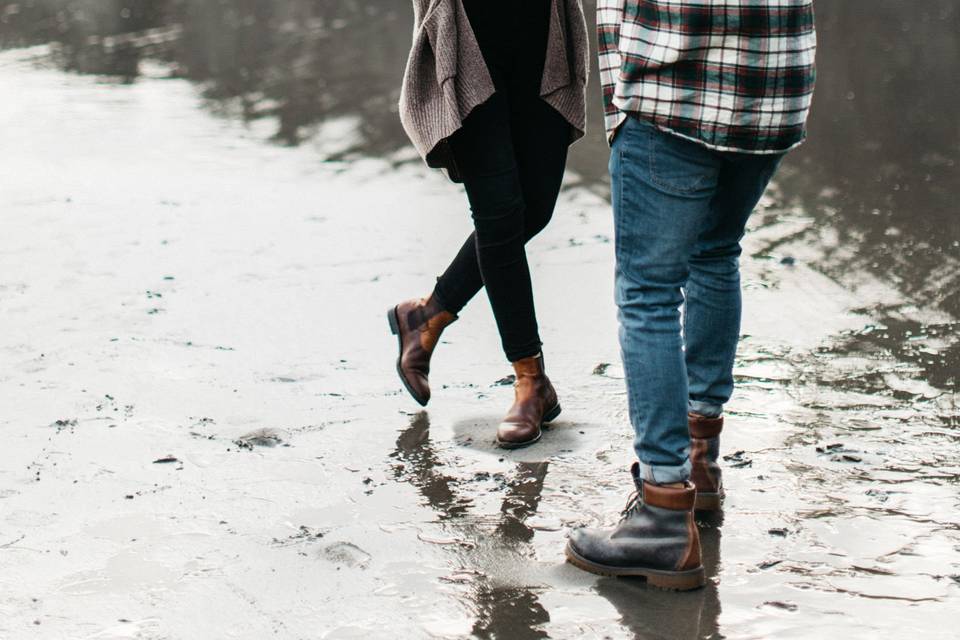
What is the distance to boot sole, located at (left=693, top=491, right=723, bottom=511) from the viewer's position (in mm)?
3170

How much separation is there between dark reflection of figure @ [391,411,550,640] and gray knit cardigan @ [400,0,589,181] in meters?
0.81

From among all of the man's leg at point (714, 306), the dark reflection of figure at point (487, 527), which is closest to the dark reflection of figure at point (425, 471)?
the dark reflection of figure at point (487, 527)

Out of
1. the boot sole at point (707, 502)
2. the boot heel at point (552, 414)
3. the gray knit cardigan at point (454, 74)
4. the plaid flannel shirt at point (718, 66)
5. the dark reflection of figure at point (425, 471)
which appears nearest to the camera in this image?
the plaid flannel shirt at point (718, 66)

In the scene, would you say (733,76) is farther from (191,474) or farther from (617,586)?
(191,474)

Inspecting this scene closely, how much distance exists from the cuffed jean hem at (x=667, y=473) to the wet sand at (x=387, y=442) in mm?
237

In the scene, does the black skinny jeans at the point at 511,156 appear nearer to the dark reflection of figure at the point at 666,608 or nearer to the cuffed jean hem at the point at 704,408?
the cuffed jean hem at the point at 704,408

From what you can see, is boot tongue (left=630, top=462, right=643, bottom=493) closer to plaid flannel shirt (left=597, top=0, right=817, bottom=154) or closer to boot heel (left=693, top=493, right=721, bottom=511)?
boot heel (left=693, top=493, right=721, bottom=511)

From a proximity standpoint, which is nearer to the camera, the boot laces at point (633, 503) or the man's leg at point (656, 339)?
the man's leg at point (656, 339)

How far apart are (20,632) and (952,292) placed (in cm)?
350

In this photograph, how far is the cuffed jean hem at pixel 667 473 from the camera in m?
2.86

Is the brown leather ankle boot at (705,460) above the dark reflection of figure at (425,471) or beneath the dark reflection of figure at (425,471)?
above

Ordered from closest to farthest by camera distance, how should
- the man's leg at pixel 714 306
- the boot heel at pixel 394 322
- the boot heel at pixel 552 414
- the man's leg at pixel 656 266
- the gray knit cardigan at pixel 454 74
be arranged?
1. the man's leg at pixel 656 266
2. the man's leg at pixel 714 306
3. the gray knit cardigan at pixel 454 74
4. the boot heel at pixel 552 414
5. the boot heel at pixel 394 322

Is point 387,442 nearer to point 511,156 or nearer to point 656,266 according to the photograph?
point 511,156

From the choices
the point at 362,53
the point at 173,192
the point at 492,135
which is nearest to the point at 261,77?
the point at 362,53
